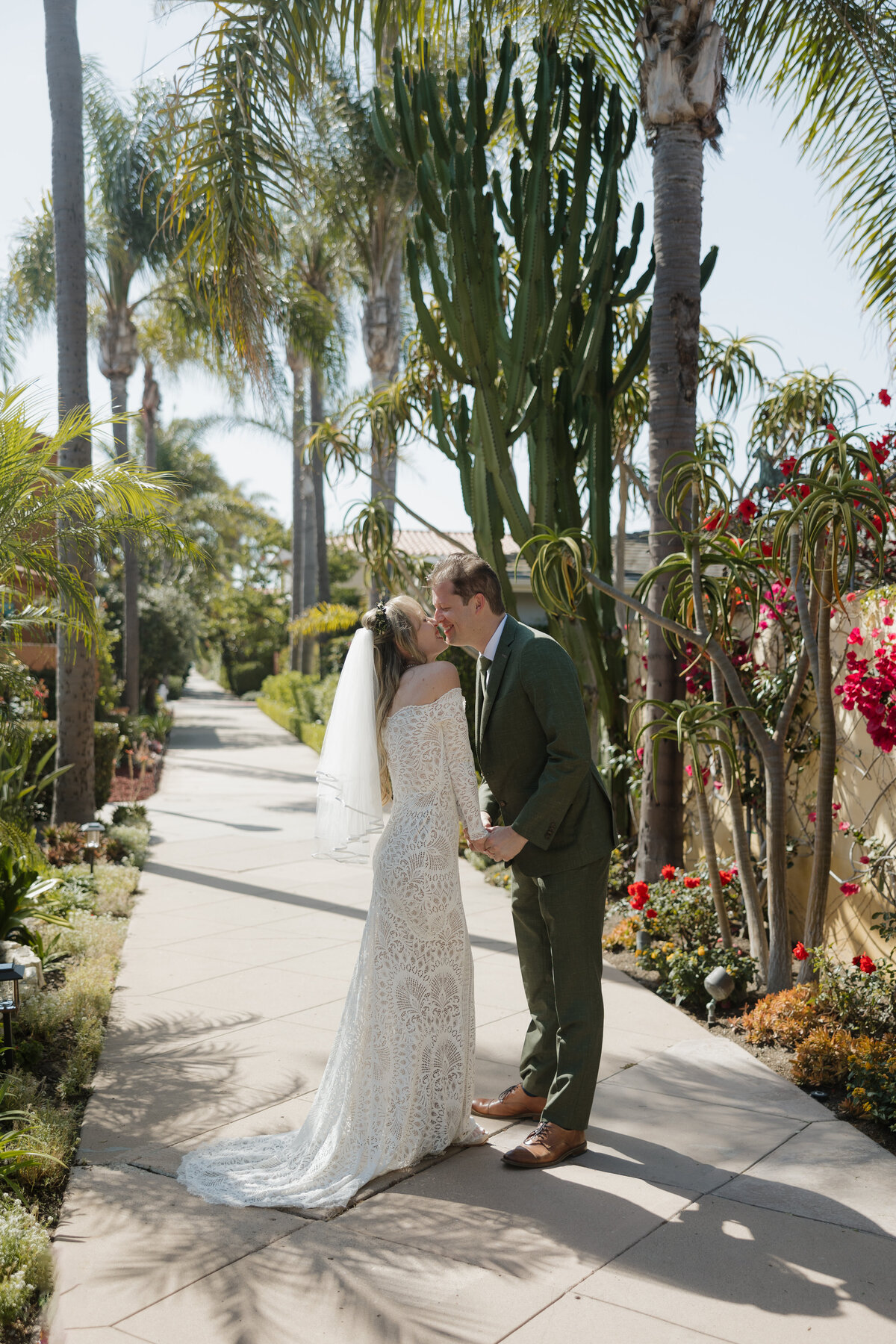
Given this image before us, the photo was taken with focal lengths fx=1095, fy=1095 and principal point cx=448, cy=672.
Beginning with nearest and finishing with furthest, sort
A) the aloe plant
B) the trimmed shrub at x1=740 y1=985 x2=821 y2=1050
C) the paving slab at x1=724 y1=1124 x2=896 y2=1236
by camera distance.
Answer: the paving slab at x1=724 y1=1124 x2=896 y2=1236 → the trimmed shrub at x1=740 y1=985 x2=821 y2=1050 → the aloe plant

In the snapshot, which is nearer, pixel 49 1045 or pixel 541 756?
pixel 541 756

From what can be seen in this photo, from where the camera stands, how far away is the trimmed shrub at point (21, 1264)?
2.75 metres

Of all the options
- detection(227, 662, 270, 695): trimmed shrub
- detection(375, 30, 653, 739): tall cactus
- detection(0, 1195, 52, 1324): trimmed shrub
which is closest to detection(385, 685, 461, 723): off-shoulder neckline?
detection(0, 1195, 52, 1324): trimmed shrub

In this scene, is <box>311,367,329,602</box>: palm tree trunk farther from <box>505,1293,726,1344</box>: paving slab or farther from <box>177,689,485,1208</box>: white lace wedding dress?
<box>505,1293,726,1344</box>: paving slab

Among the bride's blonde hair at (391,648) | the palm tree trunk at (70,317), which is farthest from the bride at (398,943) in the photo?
the palm tree trunk at (70,317)

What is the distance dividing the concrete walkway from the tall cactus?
331 cm

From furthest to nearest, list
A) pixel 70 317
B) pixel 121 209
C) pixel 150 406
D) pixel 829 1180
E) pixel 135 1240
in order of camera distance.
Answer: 1. pixel 150 406
2. pixel 121 209
3. pixel 70 317
4. pixel 829 1180
5. pixel 135 1240

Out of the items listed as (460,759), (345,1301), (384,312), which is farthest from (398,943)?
(384,312)

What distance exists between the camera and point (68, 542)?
5715mm

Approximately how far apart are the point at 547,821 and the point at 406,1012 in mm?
813

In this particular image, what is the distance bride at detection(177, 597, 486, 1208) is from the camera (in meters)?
3.61

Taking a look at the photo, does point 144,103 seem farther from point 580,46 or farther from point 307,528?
point 307,528

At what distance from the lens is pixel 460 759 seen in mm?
3809

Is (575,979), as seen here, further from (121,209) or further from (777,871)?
(121,209)
